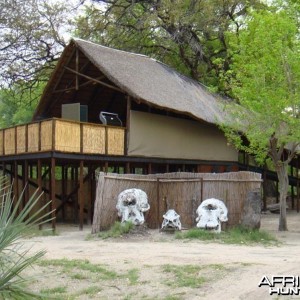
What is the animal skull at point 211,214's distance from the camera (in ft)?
44.4

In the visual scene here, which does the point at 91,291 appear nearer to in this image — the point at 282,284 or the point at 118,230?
the point at 282,284

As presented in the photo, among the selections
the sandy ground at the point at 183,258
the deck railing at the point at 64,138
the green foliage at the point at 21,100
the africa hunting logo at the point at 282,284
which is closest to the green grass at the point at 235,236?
the sandy ground at the point at 183,258

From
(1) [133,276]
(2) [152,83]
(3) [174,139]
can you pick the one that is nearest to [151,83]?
(2) [152,83]

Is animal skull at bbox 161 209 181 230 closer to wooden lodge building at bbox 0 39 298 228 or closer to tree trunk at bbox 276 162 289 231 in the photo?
tree trunk at bbox 276 162 289 231

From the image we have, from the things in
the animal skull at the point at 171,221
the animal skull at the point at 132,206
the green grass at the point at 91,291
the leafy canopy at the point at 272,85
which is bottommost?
the green grass at the point at 91,291

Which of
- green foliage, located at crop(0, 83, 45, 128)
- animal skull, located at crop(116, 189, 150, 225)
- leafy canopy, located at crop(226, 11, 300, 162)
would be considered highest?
green foliage, located at crop(0, 83, 45, 128)

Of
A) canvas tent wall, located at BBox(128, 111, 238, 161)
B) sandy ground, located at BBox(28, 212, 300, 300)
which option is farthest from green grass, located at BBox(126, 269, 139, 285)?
canvas tent wall, located at BBox(128, 111, 238, 161)

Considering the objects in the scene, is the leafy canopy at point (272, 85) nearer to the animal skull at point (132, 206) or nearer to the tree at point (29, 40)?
the animal skull at point (132, 206)

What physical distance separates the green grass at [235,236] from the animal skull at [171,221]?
439 millimetres

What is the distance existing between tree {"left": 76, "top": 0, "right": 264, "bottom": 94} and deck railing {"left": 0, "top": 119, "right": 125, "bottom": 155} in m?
10.4

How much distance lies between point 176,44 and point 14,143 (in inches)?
510

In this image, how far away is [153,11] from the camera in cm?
2739

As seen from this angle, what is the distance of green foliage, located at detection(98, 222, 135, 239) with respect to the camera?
13.5 m

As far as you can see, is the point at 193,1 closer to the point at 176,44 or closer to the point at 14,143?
the point at 176,44
